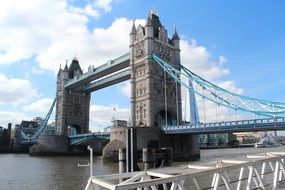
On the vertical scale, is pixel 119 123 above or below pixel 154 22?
below

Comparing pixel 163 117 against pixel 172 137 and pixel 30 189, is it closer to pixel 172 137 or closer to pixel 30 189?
pixel 172 137

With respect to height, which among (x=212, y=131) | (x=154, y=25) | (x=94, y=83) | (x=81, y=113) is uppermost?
(x=154, y=25)

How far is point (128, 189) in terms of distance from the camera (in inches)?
228

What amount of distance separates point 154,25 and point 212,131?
79.9 ft

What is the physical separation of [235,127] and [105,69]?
32120 millimetres

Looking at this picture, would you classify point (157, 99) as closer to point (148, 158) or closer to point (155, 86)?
point (155, 86)

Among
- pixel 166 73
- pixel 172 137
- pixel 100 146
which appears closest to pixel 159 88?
pixel 166 73

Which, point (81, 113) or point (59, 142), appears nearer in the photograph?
point (59, 142)

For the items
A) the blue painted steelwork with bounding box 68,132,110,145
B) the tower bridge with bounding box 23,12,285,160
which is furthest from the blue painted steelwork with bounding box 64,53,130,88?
the blue painted steelwork with bounding box 68,132,110,145

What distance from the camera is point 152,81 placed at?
53.2m

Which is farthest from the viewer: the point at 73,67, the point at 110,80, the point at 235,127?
the point at 73,67

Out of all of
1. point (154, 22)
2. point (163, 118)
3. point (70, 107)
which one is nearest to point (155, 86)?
point (163, 118)

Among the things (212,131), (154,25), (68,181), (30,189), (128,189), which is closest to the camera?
(128,189)

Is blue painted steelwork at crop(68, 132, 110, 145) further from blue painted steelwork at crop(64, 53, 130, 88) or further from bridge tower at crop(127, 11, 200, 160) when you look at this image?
blue painted steelwork at crop(64, 53, 130, 88)
